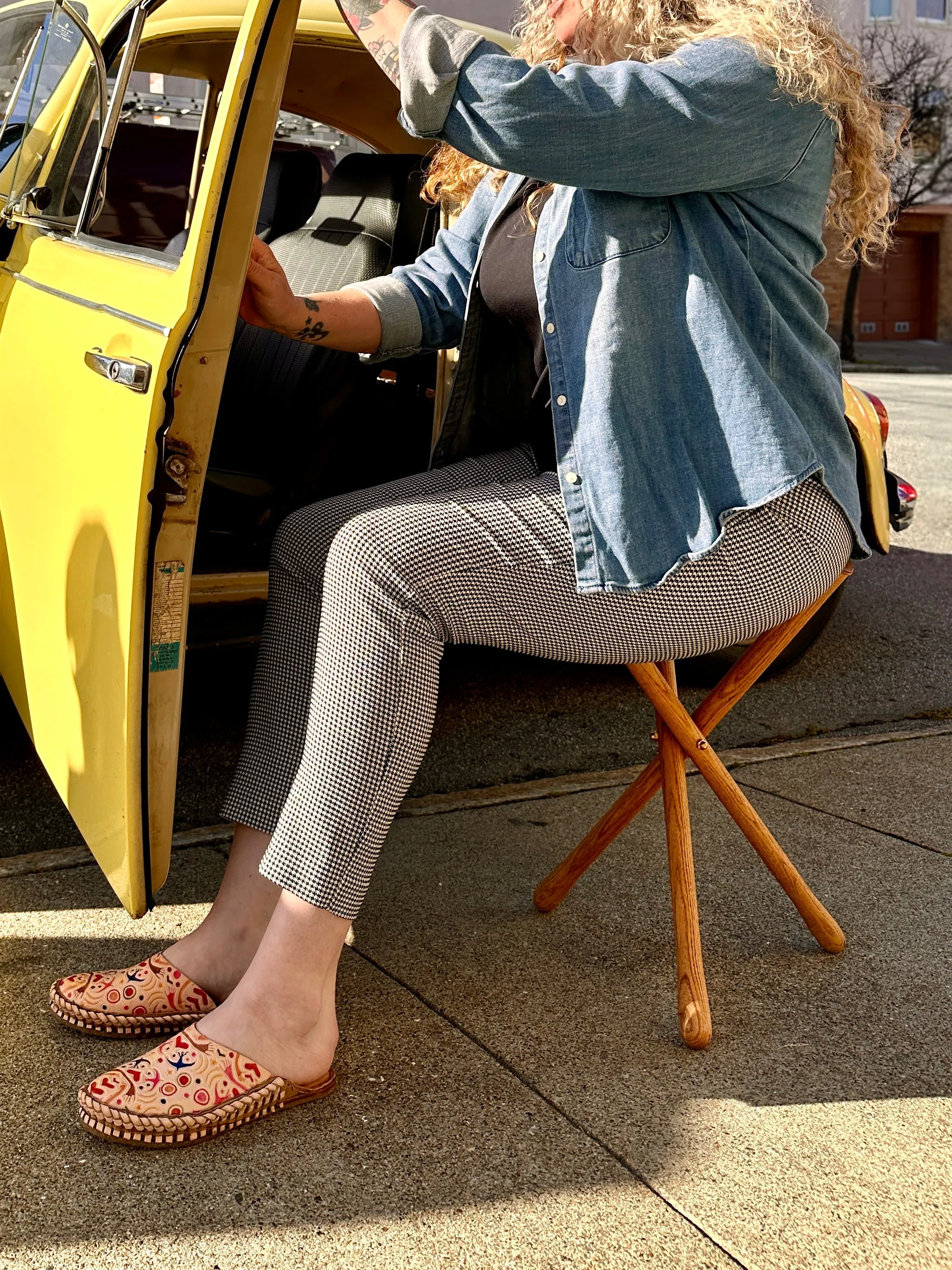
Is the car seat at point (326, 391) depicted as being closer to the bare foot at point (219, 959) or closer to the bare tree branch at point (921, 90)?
the bare foot at point (219, 959)

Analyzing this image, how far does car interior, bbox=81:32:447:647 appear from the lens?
150 inches

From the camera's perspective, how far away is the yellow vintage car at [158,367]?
6.26 ft

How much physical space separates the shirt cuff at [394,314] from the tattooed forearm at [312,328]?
0.41 feet

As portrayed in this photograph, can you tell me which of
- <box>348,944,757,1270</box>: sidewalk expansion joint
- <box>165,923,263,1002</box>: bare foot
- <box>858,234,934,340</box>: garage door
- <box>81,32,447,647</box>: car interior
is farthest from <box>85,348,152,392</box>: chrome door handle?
<box>858,234,934,340</box>: garage door

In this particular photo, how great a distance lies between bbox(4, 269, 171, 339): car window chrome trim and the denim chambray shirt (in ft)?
1.52

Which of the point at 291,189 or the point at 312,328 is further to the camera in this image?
the point at 291,189

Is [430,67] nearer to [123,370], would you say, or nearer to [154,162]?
Answer: [123,370]

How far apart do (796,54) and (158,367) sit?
102 cm

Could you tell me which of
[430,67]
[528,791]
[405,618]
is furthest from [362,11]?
[528,791]

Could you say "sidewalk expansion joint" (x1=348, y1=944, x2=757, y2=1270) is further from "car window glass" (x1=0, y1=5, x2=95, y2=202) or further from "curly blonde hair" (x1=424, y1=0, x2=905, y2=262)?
"car window glass" (x1=0, y1=5, x2=95, y2=202)

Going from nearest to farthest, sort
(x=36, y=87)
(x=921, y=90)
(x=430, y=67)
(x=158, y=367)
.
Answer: (x=430, y=67)
(x=158, y=367)
(x=36, y=87)
(x=921, y=90)

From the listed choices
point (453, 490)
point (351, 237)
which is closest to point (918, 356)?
point (351, 237)

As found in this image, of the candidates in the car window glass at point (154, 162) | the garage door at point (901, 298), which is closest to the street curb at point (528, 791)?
the car window glass at point (154, 162)

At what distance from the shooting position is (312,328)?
2.30 metres
